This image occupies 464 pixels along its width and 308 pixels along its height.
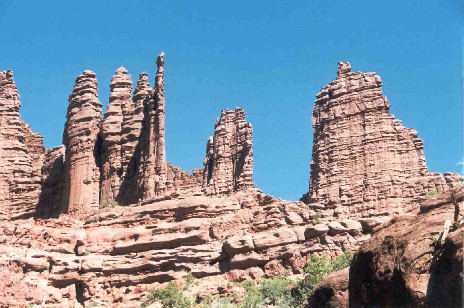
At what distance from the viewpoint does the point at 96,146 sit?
8812cm

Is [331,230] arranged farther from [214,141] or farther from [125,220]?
[214,141]

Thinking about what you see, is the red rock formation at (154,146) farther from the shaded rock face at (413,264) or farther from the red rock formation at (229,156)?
the shaded rock face at (413,264)

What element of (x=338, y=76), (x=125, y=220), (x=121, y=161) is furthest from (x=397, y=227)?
(x=338, y=76)

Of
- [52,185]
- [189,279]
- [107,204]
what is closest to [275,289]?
[189,279]

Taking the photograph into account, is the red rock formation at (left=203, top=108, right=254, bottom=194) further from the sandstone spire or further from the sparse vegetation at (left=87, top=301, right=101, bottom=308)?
the sparse vegetation at (left=87, top=301, right=101, bottom=308)

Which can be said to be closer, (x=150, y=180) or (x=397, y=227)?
(x=397, y=227)

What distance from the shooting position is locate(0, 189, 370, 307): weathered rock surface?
207ft

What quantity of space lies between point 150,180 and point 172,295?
23361mm

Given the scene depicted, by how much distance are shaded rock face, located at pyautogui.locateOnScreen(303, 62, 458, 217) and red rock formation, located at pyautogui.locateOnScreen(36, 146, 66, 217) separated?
26.5 meters

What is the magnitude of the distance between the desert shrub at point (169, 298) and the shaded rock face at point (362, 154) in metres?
22.4

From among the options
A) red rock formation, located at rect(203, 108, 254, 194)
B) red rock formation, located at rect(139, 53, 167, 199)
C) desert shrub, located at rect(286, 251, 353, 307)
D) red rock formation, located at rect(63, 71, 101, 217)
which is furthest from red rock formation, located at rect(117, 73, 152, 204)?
desert shrub, located at rect(286, 251, 353, 307)

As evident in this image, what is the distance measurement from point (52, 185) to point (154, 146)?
14.0 m

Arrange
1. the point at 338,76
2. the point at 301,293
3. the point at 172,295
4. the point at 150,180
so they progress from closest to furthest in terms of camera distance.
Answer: the point at 301,293, the point at 172,295, the point at 150,180, the point at 338,76

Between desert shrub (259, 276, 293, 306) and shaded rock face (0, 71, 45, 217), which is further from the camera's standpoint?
shaded rock face (0, 71, 45, 217)
